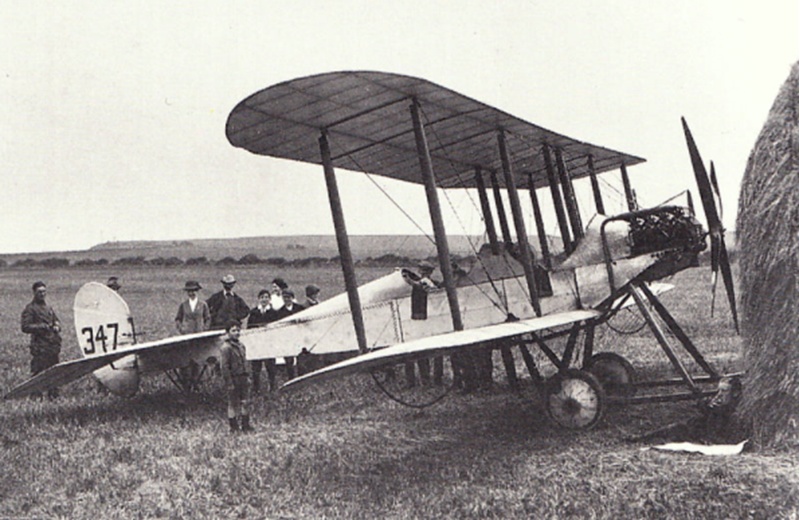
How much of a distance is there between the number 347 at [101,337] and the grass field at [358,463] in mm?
697

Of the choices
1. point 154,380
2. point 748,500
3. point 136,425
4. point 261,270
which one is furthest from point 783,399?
point 261,270

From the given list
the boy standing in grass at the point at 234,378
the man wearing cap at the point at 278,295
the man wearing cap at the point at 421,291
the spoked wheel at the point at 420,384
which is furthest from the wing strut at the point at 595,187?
the boy standing in grass at the point at 234,378

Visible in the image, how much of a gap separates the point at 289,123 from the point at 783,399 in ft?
15.7

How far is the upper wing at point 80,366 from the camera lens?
7.09 metres

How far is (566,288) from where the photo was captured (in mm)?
7449

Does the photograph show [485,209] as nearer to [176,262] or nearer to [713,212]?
[713,212]

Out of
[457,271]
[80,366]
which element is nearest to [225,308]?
[80,366]

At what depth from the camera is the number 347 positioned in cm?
945

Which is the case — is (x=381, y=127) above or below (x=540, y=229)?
above

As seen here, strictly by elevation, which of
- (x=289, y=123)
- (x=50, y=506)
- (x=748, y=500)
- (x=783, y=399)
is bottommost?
(x=748, y=500)

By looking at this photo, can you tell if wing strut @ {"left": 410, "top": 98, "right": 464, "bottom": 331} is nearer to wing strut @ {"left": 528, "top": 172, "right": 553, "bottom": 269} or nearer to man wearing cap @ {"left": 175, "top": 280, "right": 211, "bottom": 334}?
wing strut @ {"left": 528, "top": 172, "right": 553, "bottom": 269}

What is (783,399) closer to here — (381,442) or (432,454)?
(432,454)

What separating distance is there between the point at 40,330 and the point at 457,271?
6475 mm

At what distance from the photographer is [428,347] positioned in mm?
5070
